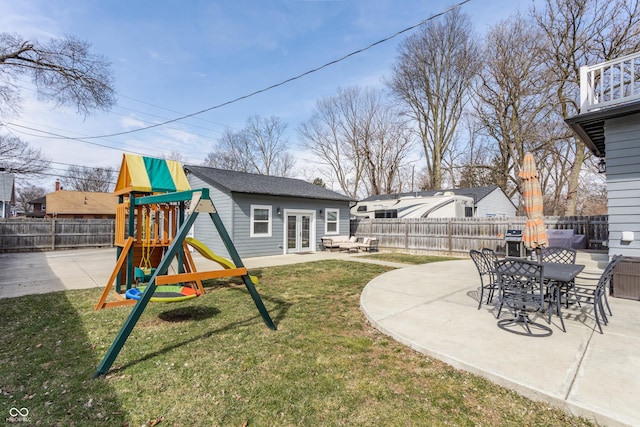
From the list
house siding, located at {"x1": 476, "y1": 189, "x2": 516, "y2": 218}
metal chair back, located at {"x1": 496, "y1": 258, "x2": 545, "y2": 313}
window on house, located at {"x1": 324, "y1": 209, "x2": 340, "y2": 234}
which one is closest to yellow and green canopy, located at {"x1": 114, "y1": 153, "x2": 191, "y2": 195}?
metal chair back, located at {"x1": 496, "y1": 258, "x2": 545, "y2": 313}

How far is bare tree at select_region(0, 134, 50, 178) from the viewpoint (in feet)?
69.2

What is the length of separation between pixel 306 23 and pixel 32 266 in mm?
12244

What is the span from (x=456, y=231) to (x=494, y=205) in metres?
7.22

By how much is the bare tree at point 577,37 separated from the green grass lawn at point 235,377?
17412 mm

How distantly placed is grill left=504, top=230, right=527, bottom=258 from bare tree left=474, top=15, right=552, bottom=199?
10196mm

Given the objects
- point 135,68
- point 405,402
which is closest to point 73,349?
point 405,402

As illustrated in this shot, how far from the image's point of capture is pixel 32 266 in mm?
10125

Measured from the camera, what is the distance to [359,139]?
27.9 meters

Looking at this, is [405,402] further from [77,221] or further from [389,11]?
[77,221]

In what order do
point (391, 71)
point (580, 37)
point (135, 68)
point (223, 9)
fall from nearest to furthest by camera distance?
point (223, 9), point (135, 68), point (580, 37), point (391, 71)

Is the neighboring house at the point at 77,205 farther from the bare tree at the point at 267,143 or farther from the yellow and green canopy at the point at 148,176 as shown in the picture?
the yellow and green canopy at the point at 148,176

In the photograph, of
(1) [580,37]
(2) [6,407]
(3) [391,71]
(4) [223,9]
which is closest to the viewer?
(2) [6,407]

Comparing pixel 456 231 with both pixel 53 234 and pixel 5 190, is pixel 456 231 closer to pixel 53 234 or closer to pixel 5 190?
pixel 53 234

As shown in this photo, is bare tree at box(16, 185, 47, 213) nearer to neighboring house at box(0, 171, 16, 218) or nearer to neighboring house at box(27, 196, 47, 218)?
neighboring house at box(27, 196, 47, 218)
